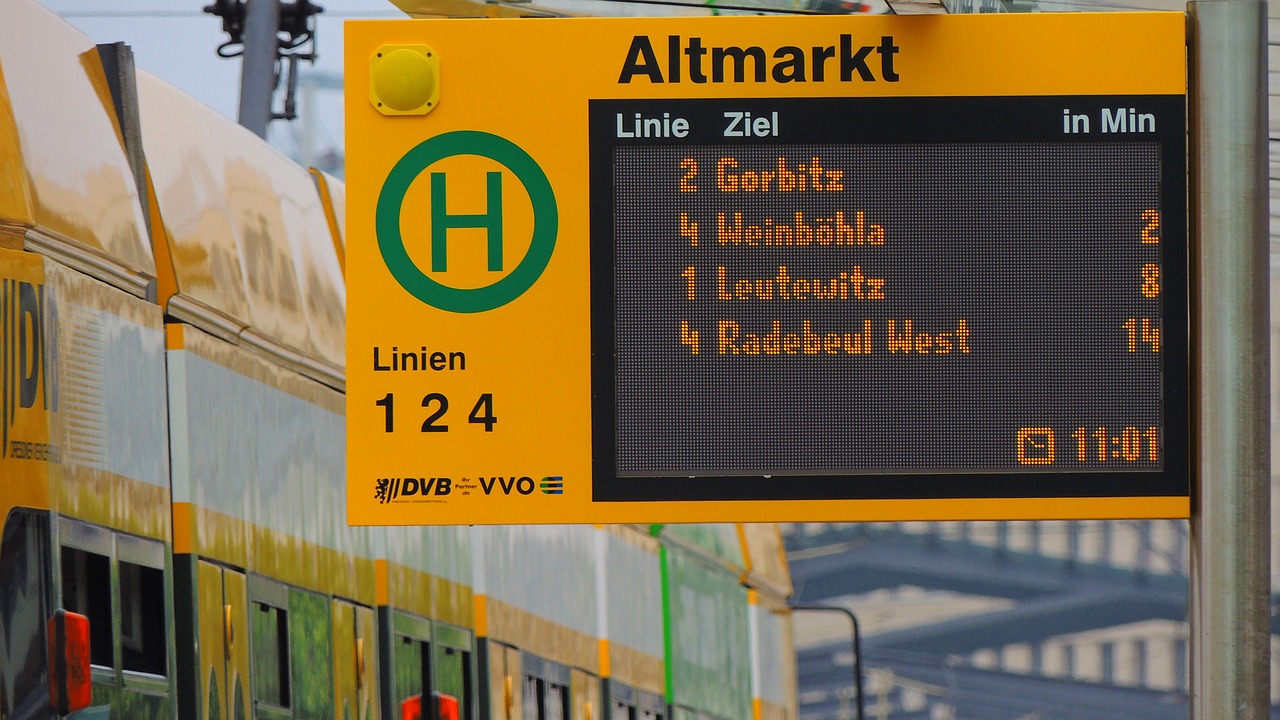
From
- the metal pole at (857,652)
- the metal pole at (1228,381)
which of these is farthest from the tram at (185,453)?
the metal pole at (857,652)

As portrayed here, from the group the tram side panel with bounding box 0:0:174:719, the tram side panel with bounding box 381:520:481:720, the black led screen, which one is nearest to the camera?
the black led screen

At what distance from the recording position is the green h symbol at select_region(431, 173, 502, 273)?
4570mm

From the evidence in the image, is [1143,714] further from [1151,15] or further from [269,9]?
[1151,15]

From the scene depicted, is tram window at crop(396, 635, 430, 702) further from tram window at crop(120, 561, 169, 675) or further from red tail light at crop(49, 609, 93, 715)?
red tail light at crop(49, 609, 93, 715)

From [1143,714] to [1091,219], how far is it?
18.7 m

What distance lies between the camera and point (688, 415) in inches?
175

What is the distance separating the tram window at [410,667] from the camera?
8438mm

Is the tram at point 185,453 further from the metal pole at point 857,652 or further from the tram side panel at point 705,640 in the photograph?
the metal pole at point 857,652

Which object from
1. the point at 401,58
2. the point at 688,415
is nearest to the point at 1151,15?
the point at 688,415

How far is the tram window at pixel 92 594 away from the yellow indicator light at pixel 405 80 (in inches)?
68.7

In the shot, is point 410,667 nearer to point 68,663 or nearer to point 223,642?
point 223,642

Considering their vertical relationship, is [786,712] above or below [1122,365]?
below

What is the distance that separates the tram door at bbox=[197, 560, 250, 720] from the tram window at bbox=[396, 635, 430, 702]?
5.89 feet

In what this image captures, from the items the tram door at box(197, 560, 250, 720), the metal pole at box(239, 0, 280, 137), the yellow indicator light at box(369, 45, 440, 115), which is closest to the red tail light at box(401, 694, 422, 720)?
the tram door at box(197, 560, 250, 720)
